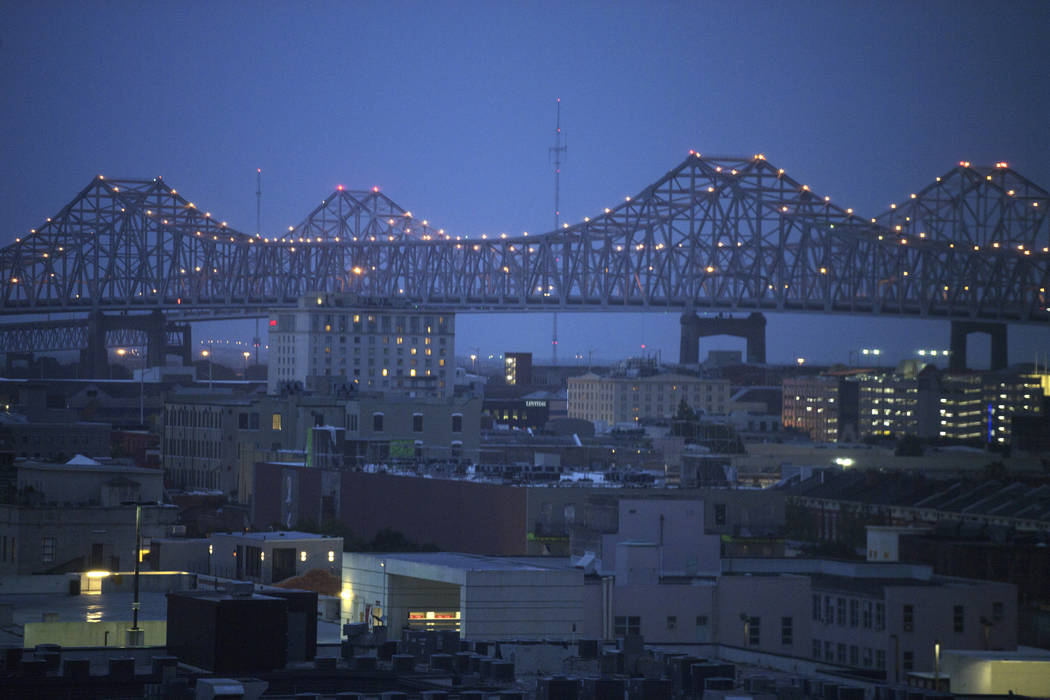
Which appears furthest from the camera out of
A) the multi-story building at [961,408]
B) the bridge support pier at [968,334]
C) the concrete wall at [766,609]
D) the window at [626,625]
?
the bridge support pier at [968,334]

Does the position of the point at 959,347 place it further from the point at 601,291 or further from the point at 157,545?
the point at 157,545

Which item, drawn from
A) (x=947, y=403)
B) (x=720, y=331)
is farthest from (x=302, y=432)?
(x=720, y=331)

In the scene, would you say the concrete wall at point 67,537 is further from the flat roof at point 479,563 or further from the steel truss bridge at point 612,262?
the steel truss bridge at point 612,262

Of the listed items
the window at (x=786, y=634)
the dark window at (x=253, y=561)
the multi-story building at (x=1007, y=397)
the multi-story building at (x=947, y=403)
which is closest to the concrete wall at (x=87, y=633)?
the dark window at (x=253, y=561)

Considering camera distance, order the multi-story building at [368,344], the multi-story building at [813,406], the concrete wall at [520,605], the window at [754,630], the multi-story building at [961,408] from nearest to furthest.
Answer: the concrete wall at [520,605] → the window at [754,630] → the multi-story building at [368,344] → the multi-story building at [961,408] → the multi-story building at [813,406]

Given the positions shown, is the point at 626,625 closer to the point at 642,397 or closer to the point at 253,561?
the point at 253,561

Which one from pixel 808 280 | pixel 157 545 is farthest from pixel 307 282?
Result: pixel 157 545
